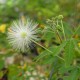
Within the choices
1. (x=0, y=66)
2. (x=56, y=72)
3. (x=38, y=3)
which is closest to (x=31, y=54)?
(x=0, y=66)

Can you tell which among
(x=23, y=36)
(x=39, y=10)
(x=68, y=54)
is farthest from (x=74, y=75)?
(x=39, y=10)

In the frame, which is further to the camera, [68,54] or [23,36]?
[23,36]

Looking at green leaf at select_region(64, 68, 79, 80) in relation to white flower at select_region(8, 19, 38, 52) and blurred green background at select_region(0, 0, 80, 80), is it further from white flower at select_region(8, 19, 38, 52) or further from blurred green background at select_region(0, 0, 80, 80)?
blurred green background at select_region(0, 0, 80, 80)

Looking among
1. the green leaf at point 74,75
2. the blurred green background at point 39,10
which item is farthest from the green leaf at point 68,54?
the blurred green background at point 39,10

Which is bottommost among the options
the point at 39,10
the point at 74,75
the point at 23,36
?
the point at 74,75

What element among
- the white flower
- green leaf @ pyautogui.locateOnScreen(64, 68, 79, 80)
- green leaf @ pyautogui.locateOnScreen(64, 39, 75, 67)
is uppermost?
the white flower

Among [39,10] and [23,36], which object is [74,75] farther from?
[39,10]

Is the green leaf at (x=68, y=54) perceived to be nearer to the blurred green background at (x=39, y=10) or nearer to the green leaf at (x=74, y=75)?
the green leaf at (x=74, y=75)

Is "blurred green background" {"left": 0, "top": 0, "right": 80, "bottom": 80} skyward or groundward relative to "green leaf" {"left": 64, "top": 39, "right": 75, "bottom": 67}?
skyward

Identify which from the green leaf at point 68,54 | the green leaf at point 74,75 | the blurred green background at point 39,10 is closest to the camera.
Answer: the green leaf at point 68,54

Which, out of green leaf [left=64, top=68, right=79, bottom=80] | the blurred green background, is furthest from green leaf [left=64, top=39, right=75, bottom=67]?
the blurred green background

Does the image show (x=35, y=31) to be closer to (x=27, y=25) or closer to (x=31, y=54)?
(x=27, y=25)
